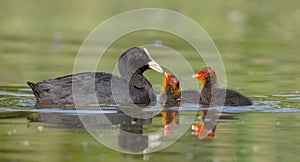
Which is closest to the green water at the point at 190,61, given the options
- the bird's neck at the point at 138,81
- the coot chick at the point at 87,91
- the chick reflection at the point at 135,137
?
the chick reflection at the point at 135,137

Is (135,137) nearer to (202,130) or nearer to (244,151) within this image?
(202,130)

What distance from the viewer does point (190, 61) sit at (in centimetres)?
1691

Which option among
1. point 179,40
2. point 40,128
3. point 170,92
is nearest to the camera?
point 40,128

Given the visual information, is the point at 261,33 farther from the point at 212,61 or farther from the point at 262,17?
the point at 212,61

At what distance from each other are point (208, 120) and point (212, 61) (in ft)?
20.7

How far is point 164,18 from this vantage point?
24.9 meters

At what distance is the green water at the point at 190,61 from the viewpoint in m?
8.90

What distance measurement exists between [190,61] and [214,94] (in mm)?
4746

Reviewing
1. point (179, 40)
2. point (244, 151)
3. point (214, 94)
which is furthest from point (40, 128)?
point (179, 40)

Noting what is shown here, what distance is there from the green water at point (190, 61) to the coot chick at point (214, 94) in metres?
0.17

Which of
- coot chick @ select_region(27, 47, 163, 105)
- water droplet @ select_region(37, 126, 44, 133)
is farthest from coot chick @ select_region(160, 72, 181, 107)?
water droplet @ select_region(37, 126, 44, 133)

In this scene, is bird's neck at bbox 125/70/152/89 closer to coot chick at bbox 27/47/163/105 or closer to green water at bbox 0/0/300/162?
coot chick at bbox 27/47/163/105

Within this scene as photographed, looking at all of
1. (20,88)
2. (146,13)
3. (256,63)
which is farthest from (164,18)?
(20,88)

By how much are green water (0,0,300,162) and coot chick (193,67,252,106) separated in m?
0.17
